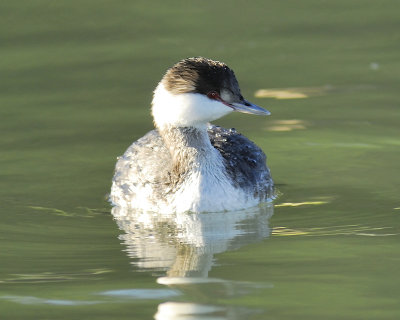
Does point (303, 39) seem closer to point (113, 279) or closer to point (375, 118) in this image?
point (375, 118)

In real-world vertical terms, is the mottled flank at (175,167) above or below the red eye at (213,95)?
below

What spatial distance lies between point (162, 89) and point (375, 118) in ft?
13.4

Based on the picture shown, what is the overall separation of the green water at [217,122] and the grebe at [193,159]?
0.26 meters

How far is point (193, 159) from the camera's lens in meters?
12.3

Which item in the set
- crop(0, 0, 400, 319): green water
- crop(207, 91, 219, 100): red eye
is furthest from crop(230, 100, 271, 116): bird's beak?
crop(0, 0, 400, 319): green water

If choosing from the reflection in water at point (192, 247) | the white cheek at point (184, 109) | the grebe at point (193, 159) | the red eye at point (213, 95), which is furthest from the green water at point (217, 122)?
the red eye at point (213, 95)

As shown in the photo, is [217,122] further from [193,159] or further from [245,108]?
[245,108]

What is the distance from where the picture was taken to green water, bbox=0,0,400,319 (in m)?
8.80

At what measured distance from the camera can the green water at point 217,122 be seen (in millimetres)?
8805

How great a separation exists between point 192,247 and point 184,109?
77.1 inches

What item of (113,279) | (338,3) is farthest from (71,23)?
(113,279)

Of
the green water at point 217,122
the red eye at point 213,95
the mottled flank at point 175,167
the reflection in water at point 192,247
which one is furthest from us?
the mottled flank at point 175,167

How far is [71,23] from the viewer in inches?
781

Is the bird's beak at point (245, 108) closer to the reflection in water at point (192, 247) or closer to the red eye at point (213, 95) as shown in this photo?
the red eye at point (213, 95)
